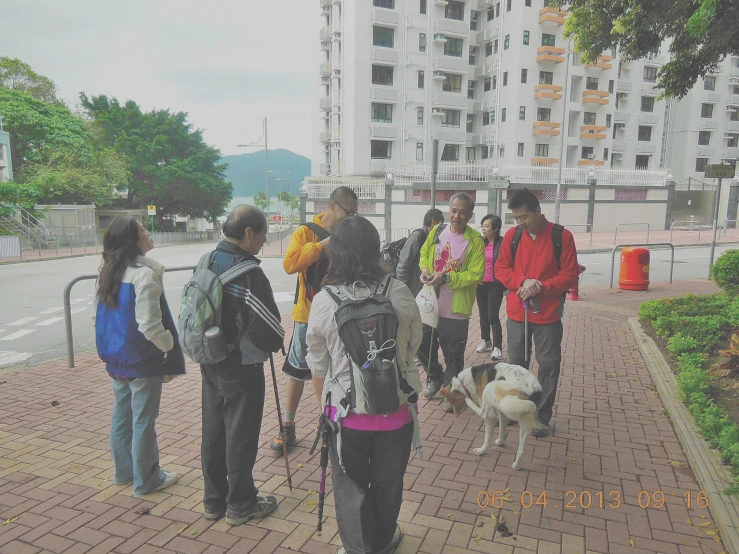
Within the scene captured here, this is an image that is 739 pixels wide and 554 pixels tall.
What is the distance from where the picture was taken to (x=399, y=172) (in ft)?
97.8

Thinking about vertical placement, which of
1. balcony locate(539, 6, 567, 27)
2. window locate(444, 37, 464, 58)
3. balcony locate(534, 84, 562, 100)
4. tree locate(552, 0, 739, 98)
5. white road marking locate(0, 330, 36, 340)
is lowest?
white road marking locate(0, 330, 36, 340)

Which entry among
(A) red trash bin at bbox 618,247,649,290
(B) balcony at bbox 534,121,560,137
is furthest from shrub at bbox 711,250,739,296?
(B) balcony at bbox 534,121,560,137

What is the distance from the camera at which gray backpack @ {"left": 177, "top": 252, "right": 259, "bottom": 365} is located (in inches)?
111

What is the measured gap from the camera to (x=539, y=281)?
162 inches

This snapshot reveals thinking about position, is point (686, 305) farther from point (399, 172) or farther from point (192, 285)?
point (399, 172)

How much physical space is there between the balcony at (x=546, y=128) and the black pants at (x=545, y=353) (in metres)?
39.0

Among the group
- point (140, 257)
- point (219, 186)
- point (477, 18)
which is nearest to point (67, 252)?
point (219, 186)

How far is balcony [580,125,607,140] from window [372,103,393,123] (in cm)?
1507

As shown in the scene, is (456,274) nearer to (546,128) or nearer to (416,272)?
(416,272)

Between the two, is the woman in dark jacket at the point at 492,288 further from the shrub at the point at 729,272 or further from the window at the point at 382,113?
the window at the point at 382,113

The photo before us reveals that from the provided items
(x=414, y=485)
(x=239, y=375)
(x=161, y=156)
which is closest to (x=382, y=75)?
(x=161, y=156)

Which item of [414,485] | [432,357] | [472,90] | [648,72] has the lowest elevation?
[414,485]

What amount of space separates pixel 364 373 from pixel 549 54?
42366 millimetres

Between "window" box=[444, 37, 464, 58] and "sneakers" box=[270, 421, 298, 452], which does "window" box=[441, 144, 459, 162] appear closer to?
"window" box=[444, 37, 464, 58]
